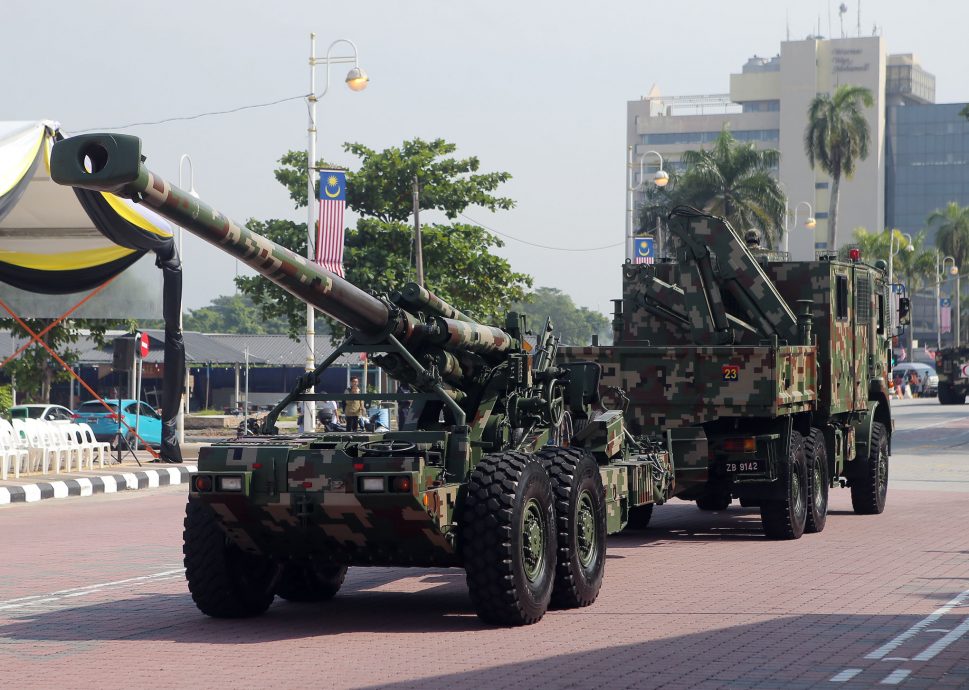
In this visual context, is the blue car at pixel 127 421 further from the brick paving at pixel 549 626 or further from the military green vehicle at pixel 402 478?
the military green vehicle at pixel 402 478

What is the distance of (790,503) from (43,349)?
25318mm

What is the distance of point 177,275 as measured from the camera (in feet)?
88.4


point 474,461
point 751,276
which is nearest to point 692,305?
point 751,276

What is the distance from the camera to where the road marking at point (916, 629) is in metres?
8.88

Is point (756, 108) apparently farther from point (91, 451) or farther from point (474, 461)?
point (474, 461)

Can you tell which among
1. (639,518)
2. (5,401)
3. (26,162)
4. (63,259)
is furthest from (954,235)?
(639,518)

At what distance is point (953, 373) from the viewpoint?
192 ft

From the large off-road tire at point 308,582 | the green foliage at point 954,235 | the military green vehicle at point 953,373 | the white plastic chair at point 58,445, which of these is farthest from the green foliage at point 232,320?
the large off-road tire at point 308,582

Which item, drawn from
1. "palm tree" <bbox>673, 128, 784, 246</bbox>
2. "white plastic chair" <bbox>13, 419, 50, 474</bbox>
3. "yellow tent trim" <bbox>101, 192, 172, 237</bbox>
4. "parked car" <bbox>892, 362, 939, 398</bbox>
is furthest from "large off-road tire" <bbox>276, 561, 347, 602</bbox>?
"parked car" <bbox>892, 362, 939, 398</bbox>

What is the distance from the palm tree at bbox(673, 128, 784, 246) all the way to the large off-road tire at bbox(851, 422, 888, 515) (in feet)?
173

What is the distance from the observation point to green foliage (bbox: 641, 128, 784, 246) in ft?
232

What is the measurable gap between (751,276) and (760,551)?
121 inches

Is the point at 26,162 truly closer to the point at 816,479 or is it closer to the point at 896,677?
the point at 816,479

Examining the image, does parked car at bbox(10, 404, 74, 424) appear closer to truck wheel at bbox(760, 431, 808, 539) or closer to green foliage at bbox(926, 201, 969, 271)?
truck wheel at bbox(760, 431, 808, 539)
